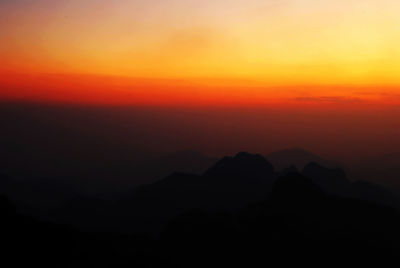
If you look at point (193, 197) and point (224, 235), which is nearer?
point (224, 235)

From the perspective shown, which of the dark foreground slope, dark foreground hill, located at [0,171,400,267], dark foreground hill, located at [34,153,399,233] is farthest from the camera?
dark foreground hill, located at [34,153,399,233]

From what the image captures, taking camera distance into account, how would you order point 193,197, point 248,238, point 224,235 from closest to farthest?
point 224,235
point 248,238
point 193,197

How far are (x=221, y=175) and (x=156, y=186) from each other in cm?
3292

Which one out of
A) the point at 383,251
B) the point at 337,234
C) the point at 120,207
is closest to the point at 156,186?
the point at 120,207

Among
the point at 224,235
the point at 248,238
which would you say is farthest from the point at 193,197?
the point at 248,238

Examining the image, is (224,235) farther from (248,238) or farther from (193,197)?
(193,197)

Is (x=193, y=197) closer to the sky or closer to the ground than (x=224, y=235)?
closer to the ground

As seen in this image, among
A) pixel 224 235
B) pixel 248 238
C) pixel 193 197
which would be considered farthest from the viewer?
pixel 193 197

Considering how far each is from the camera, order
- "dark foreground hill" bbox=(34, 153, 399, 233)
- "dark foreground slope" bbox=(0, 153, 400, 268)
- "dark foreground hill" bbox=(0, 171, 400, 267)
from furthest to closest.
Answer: "dark foreground hill" bbox=(34, 153, 399, 233) < "dark foreground slope" bbox=(0, 153, 400, 268) < "dark foreground hill" bbox=(0, 171, 400, 267)

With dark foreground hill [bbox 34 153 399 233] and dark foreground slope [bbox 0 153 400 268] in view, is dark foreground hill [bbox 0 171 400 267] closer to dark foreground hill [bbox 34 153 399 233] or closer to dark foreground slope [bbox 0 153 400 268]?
dark foreground slope [bbox 0 153 400 268]

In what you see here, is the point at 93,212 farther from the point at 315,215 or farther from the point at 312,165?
the point at 312,165

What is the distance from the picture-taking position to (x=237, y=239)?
85375 mm

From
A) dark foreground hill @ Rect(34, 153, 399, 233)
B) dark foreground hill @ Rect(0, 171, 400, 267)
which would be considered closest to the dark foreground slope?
dark foreground hill @ Rect(0, 171, 400, 267)

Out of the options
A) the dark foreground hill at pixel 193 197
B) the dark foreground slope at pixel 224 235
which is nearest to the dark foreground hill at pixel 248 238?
the dark foreground slope at pixel 224 235
